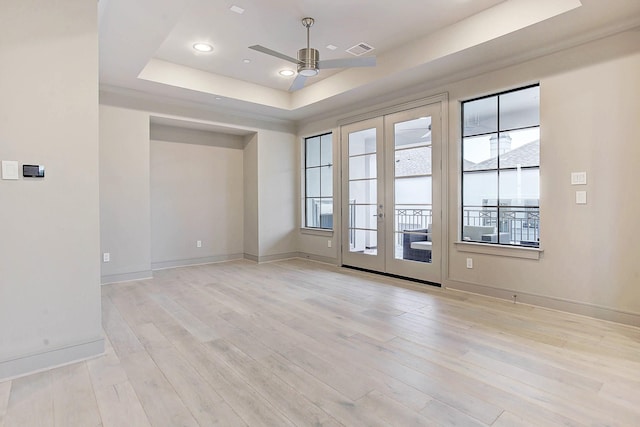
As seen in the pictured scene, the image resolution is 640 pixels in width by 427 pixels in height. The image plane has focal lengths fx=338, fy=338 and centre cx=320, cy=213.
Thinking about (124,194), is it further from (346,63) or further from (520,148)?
(520,148)

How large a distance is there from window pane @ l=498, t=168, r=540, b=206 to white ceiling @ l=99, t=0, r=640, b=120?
1.25 metres

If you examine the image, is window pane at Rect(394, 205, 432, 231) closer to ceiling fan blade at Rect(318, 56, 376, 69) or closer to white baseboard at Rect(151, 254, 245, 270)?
ceiling fan blade at Rect(318, 56, 376, 69)

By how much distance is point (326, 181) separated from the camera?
635cm

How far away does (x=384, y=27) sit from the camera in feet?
12.2

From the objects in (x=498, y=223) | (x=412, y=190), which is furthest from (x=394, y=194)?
(x=498, y=223)

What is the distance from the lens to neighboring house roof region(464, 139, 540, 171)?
374cm

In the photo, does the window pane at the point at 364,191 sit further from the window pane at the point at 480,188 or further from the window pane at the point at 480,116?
the window pane at the point at 480,116

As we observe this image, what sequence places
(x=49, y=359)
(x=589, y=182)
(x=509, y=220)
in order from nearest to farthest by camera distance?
(x=49, y=359) < (x=589, y=182) < (x=509, y=220)

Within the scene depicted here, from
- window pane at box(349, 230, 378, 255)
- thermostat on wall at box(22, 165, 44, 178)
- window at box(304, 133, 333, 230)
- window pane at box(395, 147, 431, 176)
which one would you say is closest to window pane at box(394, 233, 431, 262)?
window pane at box(349, 230, 378, 255)

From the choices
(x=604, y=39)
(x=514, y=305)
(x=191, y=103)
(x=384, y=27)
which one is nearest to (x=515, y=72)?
(x=604, y=39)

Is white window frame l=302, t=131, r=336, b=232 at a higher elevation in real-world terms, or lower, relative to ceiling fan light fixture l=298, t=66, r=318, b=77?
lower

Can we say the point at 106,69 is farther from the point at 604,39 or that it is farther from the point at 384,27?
the point at 604,39

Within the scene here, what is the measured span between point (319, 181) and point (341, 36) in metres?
3.00

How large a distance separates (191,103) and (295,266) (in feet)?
10.6
